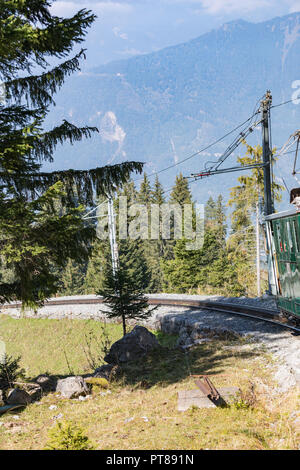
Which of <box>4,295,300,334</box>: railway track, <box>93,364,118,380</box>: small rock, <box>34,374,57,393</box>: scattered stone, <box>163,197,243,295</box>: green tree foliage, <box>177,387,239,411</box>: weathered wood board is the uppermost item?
<box>163,197,243,295</box>: green tree foliage

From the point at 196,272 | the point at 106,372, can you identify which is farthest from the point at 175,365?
the point at 196,272

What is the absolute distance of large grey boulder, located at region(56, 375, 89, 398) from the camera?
885 centimetres

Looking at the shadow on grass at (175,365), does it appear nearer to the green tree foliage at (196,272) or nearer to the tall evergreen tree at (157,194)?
the green tree foliage at (196,272)

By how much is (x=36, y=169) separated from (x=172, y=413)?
5.32m

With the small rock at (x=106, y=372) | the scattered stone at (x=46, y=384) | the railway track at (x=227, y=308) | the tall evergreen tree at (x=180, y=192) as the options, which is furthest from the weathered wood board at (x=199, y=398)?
the tall evergreen tree at (x=180, y=192)

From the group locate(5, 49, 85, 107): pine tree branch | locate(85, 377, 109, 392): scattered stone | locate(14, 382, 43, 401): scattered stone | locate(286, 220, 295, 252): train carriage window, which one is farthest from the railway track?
locate(5, 49, 85, 107): pine tree branch

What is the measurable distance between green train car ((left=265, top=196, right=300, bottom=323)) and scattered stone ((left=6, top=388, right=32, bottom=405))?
7285mm

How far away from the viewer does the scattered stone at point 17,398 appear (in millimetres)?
8320

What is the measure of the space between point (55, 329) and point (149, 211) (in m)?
35.8

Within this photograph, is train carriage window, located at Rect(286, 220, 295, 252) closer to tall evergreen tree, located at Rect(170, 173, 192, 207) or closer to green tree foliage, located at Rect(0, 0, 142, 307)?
green tree foliage, located at Rect(0, 0, 142, 307)

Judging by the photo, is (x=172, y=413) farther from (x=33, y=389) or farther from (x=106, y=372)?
(x=106, y=372)

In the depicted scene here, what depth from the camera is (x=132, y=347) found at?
12859 millimetres

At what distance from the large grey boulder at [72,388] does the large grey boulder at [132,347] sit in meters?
3.03
